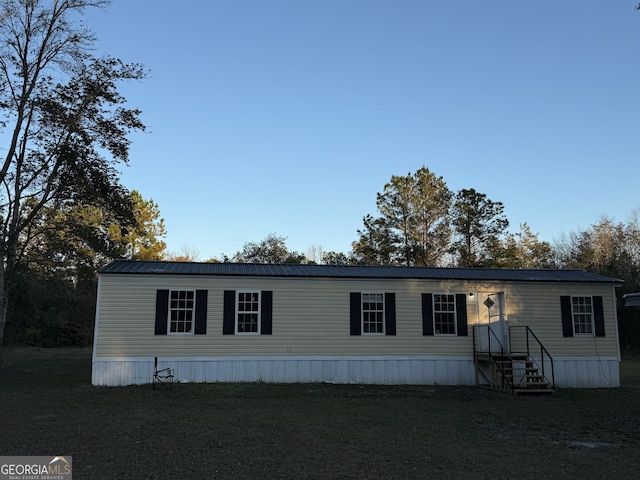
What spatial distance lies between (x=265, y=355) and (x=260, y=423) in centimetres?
632

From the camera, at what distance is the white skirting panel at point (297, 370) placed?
50.5 ft

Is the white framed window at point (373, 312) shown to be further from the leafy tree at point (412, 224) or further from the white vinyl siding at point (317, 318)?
the leafy tree at point (412, 224)

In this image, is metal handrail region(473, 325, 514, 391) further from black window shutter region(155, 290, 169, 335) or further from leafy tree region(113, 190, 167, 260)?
leafy tree region(113, 190, 167, 260)

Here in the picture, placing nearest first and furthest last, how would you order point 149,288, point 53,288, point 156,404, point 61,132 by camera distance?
point 156,404, point 149,288, point 61,132, point 53,288

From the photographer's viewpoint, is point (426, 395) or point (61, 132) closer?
point (426, 395)

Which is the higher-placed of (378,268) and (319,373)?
(378,268)

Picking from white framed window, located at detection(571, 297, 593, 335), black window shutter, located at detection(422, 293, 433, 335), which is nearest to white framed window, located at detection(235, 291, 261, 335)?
black window shutter, located at detection(422, 293, 433, 335)

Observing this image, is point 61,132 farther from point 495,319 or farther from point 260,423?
point 495,319

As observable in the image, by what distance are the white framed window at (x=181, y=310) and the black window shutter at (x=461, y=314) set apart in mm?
8517

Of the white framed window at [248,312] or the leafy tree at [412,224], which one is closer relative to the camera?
the white framed window at [248,312]

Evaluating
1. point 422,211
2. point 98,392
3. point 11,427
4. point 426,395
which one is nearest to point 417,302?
point 426,395

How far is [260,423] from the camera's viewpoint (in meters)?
9.87

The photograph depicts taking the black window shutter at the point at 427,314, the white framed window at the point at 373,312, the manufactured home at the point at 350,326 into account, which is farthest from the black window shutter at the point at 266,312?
the black window shutter at the point at 427,314

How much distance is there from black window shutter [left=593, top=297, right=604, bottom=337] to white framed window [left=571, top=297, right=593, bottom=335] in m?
0.12
